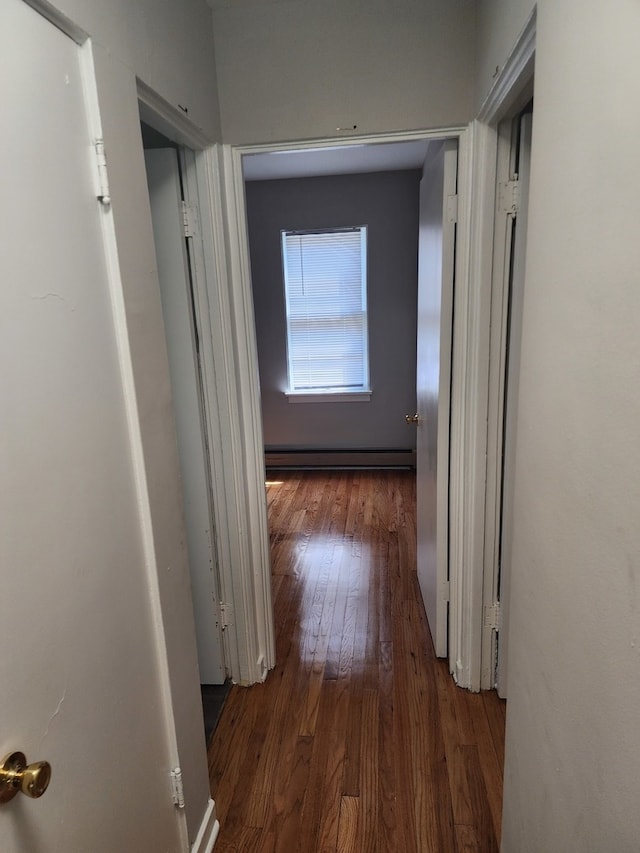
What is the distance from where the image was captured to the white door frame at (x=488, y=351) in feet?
5.48

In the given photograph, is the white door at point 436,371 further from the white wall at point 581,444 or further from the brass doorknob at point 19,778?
the brass doorknob at point 19,778

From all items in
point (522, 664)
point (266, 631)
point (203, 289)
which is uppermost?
point (203, 289)

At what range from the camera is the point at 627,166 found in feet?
2.15

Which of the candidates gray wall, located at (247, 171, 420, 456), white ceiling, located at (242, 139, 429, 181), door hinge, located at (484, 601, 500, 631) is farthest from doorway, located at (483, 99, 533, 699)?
gray wall, located at (247, 171, 420, 456)

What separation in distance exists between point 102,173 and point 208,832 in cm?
180

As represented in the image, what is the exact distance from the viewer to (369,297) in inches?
177

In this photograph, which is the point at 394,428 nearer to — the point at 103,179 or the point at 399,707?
the point at 399,707

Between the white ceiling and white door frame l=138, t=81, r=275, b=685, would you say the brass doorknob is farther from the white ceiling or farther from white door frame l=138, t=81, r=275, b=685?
the white ceiling

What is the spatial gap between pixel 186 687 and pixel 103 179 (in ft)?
4.25

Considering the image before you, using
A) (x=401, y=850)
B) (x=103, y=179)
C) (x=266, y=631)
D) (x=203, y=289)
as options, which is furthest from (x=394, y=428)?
(x=103, y=179)

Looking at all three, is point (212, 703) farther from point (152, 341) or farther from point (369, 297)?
point (369, 297)

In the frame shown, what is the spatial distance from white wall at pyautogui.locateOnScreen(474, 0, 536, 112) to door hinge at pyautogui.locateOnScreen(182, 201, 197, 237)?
39.3 inches

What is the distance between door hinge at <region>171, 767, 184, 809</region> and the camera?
53.3 inches

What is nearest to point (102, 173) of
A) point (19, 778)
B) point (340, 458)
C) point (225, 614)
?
point (19, 778)
